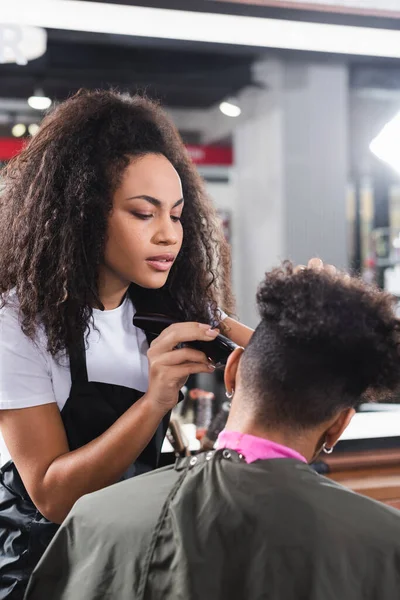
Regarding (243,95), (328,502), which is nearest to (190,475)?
(328,502)

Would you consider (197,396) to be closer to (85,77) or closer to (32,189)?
(32,189)

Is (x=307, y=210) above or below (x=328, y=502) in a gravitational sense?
above

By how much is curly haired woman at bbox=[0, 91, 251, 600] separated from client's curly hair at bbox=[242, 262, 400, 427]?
256 mm

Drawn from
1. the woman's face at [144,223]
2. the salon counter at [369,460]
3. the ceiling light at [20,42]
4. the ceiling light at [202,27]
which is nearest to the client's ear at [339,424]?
the woman's face at [144,223]

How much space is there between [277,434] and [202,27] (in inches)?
73.8

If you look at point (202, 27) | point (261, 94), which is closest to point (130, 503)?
point (202, 27)

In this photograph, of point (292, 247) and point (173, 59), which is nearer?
point (173, 59)

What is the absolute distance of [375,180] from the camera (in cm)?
366

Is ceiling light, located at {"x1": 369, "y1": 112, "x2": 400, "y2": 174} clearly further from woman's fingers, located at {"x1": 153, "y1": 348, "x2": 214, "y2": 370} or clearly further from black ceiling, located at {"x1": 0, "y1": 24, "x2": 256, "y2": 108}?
woman's fingers, located at {"x1": 153, "y1": 348, "x2": 214, "y2": 370}

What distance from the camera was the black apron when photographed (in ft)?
4.16

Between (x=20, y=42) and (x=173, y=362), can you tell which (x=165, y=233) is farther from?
(x=20, y=42)

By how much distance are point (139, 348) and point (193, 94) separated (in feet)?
7.90

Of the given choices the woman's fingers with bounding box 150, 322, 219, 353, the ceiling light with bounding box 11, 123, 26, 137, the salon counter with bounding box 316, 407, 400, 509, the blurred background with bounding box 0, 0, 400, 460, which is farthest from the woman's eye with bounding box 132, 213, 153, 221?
the ceiling light with bounding box 11, 123, 26, 137

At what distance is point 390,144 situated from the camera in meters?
3.00
